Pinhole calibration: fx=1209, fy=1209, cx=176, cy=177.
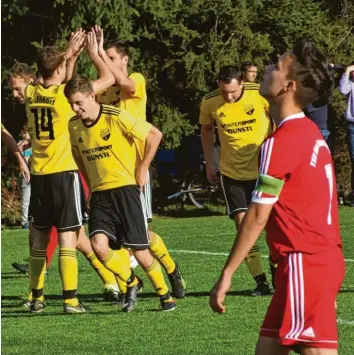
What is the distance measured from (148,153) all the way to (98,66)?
2.97 ft

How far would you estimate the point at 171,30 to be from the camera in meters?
21.8

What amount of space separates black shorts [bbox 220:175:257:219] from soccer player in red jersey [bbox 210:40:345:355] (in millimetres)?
5820

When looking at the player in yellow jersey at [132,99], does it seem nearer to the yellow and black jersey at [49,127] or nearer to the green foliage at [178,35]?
the yellow and black jersey at [49,127]

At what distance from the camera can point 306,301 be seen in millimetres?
5113

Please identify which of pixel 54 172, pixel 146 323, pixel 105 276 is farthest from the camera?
pixel 105 276

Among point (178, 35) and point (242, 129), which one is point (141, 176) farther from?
point (178, 35)

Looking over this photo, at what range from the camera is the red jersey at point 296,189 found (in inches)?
201

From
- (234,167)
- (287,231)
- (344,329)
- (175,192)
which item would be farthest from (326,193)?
(175,192)

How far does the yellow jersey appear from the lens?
11.2 m

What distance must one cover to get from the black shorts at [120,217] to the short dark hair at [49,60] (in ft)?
3.72

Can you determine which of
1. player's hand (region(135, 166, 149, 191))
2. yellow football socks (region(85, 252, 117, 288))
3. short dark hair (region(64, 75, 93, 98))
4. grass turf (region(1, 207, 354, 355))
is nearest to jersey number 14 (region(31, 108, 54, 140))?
short dark hair (region(64, 75, 93, 98))

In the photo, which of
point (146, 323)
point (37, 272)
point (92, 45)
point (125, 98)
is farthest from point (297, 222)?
point (125, 98)

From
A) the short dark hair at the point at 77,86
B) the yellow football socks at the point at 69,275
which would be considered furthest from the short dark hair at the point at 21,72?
the yellow football socks at the point at 69,275

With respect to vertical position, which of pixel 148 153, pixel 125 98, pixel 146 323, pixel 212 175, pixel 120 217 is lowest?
pixel 146 323
